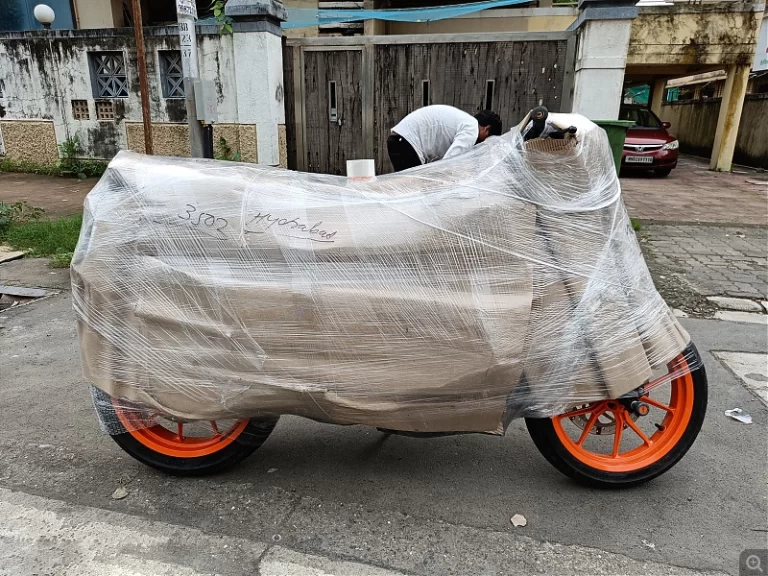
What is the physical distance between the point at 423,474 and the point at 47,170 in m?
9.52

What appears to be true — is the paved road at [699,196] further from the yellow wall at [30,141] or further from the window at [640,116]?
the yellow wall at [30,141]

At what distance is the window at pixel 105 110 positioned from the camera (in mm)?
8523

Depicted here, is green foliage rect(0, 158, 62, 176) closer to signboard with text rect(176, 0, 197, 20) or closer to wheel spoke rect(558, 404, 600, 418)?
signboard with text rect(176, 0, 197, 20)

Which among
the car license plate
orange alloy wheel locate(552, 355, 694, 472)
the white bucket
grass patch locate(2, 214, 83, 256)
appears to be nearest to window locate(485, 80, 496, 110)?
grass patch locate(2, 214, 83, 256)

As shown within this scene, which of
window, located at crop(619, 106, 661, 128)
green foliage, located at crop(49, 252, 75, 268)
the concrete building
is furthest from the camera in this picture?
window, located at crop(619, 106, 661, 128)

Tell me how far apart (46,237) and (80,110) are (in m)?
3.91

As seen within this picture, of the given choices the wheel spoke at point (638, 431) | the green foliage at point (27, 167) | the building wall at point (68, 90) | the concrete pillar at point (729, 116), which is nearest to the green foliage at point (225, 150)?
the building wall at point (68, 90)

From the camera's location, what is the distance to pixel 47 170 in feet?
30.0

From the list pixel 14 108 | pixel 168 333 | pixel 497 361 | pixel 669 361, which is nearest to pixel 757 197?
pixel 669 361

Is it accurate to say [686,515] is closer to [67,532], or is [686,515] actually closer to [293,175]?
[293,175]

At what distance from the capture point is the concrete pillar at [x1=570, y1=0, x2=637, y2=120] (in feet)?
20.0

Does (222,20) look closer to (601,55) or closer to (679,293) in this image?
(601,55)

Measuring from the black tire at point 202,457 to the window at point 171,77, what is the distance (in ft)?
23.0

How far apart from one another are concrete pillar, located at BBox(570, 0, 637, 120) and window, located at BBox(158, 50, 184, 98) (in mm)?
5626
